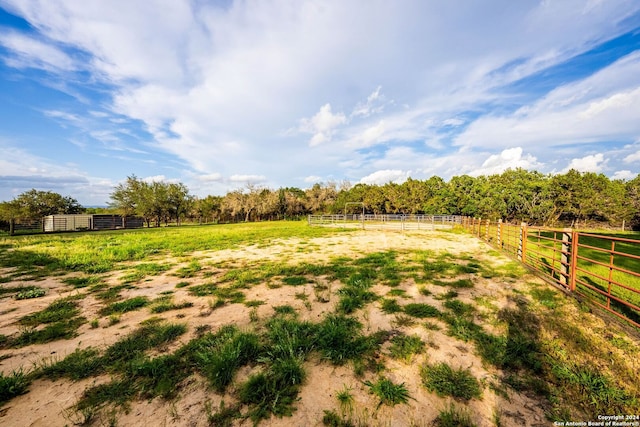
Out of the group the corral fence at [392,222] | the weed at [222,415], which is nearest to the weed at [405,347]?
the weed at [222,415]

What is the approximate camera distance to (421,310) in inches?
178

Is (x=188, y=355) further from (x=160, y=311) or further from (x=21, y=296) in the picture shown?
(x=21, y=296)

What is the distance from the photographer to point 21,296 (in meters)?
5.42

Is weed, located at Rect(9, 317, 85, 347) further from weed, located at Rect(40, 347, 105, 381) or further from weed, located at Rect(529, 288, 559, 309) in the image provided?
weed, located at Rect(529, 288, 559, 309)

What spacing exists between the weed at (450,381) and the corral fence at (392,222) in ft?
75.6

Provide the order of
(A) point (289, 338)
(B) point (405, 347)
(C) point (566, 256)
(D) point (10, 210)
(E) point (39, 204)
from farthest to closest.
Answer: (E) point (39, 204), (D) point (10, 210), (C) point (566, 256), (A) point (289, 338), (B) point (405, 347)

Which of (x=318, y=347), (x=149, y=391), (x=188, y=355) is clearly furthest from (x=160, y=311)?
(x=318, y=347)

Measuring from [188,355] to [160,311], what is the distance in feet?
6.56

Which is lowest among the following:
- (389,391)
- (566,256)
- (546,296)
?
(389,391)

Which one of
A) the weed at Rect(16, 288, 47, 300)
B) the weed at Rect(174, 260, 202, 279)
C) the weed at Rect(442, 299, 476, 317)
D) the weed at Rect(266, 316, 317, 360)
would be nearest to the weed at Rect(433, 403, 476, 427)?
the weed at Rect(266, 316, 317, 360)

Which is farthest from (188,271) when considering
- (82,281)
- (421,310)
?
(421,310)

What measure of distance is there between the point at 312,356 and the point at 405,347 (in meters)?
1.26

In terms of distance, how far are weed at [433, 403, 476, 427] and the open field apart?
0.01m

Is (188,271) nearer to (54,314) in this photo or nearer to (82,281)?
(82,281)
